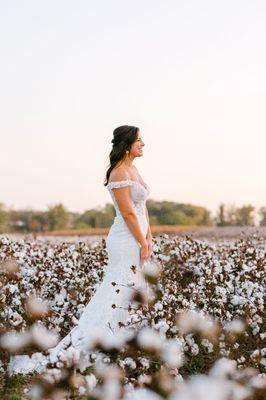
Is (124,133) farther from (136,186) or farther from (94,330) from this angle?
(94,330)

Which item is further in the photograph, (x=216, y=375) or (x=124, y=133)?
(x=124, y=133)

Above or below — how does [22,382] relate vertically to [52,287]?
below

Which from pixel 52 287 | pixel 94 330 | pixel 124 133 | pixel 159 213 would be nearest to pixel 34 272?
pixel 52 287

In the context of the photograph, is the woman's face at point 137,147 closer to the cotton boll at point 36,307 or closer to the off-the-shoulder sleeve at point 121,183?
the off-the-shoulder sleeve at point 121,183

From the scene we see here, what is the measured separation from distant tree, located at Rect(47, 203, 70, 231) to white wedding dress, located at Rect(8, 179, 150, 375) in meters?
28.9

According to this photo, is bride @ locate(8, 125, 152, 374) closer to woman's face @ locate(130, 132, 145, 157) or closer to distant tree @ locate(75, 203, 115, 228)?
woman's face @ locate(130, 132, 145, 157)

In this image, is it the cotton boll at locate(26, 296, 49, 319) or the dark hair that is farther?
the cotton boll at locate(26, 296, 49, 319)

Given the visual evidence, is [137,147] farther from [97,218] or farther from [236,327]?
[97,218]

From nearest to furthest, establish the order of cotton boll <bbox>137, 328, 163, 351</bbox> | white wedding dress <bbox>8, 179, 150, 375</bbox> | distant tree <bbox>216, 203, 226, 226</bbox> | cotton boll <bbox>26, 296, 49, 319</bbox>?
cotton boll <bbox>137, 328, 163, 351</bbox> < white wedding dress <bbox>8, 179, 150, 375</bbox> < cotton boll <bbox>26, 296, 49, 319</bbox> < distant tree <bbox>216, 203, 226, 226</bbox>

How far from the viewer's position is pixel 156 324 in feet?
19.5

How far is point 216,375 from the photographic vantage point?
4.01 metres

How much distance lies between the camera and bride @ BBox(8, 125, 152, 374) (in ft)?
23.5

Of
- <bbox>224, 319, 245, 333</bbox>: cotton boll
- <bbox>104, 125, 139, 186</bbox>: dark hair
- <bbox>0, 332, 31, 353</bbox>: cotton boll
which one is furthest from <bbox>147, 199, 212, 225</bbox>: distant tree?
<bbox>0, 332, 31, 353</bbox>: cotton boll

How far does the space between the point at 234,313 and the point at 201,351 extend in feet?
2.13
